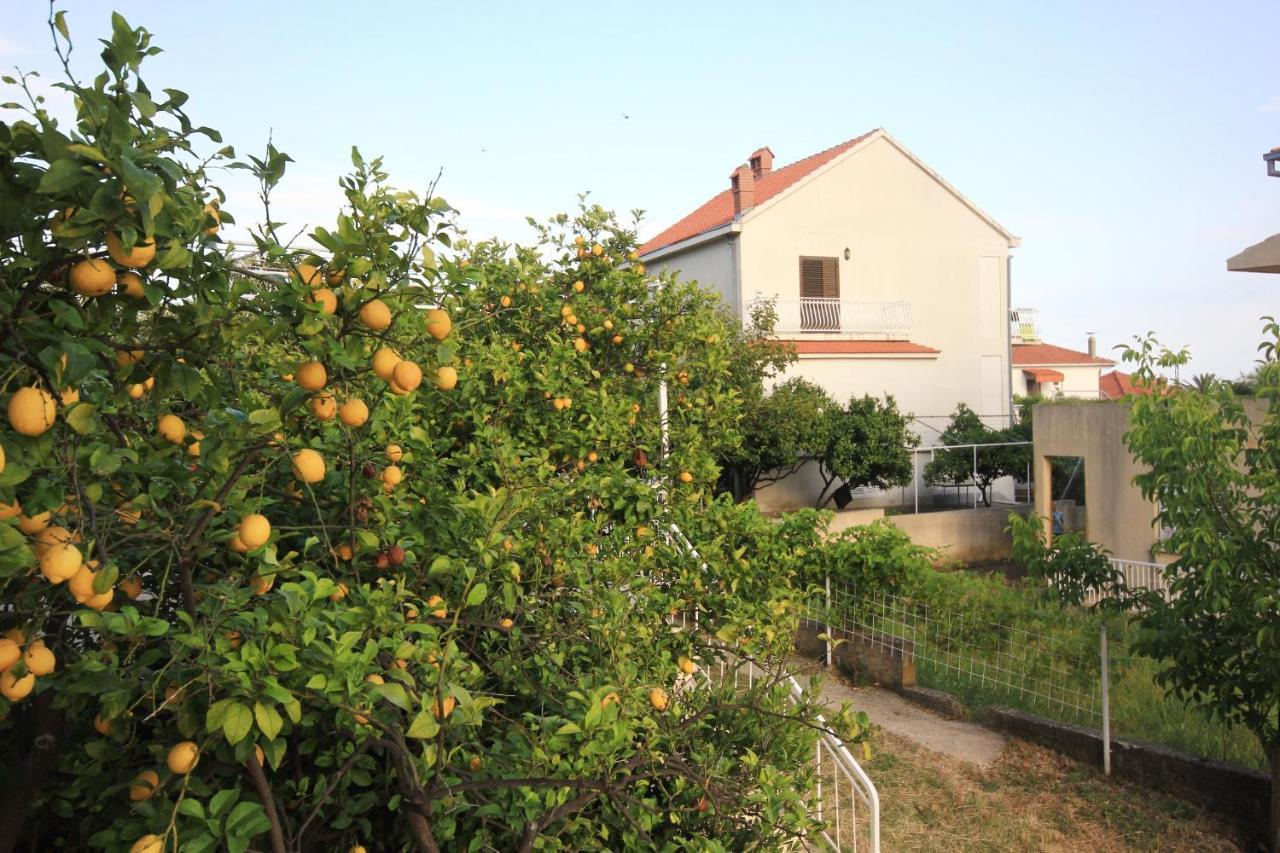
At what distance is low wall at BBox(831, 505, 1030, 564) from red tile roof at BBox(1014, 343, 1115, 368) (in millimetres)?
14892

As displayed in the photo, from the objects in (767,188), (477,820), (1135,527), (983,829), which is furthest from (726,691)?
(767,188)

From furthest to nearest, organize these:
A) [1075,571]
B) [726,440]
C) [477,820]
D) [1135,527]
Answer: [1135,527] < [1075,571] < [726,440] < [477,820]

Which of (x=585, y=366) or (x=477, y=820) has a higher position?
(x=585, y=366)

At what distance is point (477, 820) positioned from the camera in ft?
7.95

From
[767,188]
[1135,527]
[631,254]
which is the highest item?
[767,188]

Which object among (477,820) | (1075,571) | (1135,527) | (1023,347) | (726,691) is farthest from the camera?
(1023,347)

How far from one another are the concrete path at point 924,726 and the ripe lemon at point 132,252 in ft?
19.3

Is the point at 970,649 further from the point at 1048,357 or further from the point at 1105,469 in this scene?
the point at 1048,357

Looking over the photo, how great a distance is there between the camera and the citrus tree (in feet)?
4.62

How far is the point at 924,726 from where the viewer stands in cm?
751

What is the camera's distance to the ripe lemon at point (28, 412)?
4.33 ft

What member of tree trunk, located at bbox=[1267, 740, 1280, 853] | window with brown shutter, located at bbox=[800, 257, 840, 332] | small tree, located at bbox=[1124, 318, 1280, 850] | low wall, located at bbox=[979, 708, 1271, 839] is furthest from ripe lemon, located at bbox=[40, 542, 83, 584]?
window with brown shutter, located at bbox=[800, 257, 840, 332]

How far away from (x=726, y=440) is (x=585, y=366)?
907 mm

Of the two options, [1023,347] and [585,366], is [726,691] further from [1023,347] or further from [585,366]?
[1023,347]
